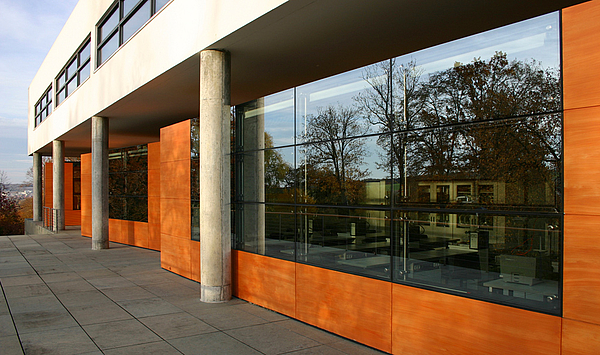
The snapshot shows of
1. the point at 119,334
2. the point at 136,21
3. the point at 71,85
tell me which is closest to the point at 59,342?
the point at 119,334

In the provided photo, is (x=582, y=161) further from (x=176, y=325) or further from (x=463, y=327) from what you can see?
(x=176, y=325)

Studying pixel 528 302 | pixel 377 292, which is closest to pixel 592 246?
pixel 528 302

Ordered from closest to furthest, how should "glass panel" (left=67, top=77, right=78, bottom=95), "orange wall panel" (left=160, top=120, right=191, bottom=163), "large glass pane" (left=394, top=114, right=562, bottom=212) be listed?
"large glass pane" (left=394, top=114, right=562, bottom=212) → "orange wall panel" (left=160, top=120, right=191, bottom=163) → "glass panel" (left=67, top=77, right=78, bottom=95)

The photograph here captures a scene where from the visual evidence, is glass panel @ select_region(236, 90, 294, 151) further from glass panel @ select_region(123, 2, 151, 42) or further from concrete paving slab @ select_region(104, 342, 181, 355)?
glass panel @ select_region(123, 2, 151, 42)

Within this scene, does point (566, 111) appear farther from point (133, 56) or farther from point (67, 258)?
point (67, 258)

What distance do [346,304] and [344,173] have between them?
88.4 inches

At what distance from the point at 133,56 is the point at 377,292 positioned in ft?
33.3

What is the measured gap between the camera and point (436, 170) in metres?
6.07

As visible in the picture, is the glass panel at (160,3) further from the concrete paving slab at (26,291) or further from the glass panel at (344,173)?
the concrete paving slab at (26,291)

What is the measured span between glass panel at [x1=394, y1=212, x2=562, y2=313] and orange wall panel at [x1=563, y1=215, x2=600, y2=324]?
0.64 feet

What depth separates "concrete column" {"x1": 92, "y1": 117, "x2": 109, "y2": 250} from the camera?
56.8 feet

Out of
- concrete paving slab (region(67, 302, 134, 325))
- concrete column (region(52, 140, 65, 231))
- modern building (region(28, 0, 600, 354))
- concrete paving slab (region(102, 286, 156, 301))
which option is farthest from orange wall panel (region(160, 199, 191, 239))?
concrete column (region(52, 140, 65, 231))

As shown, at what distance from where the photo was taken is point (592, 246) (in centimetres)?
415

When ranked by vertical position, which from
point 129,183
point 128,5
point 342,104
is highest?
point 128,5
